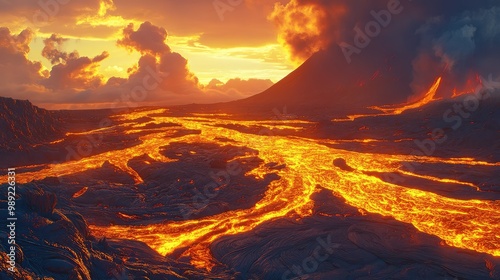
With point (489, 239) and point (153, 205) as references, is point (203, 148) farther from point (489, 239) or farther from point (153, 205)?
point (489, 239)

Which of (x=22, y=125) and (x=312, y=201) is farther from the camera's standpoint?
(x=22, y=125)

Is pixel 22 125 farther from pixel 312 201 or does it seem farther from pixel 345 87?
pixel 345 87

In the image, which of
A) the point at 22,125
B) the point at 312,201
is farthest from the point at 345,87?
the point at 312,201

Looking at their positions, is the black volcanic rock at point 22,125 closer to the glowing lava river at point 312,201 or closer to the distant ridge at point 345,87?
the glowing lava river at point 312,201

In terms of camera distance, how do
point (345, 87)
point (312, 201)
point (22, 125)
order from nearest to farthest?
1. point (312, 201)
2. point (22, 125)
3. point (345, 87)

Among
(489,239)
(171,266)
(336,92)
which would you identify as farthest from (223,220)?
(336,92)

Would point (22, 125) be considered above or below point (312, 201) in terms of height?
above

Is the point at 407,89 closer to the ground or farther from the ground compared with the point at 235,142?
farther from the ground

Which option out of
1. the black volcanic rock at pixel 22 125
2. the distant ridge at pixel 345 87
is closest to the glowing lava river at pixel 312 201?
the black volcanic rock at pixel 22 125
